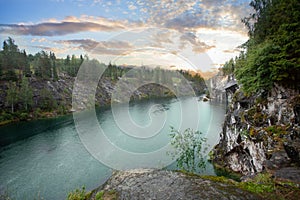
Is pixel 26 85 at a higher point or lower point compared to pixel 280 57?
lower

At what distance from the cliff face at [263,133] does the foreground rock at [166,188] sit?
16.0ft

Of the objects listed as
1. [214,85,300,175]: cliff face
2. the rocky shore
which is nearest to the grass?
the rocky shore

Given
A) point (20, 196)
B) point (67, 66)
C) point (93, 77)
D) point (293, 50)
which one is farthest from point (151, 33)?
point (67, 66)

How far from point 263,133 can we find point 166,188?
1023 centimetres

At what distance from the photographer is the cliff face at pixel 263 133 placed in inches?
406

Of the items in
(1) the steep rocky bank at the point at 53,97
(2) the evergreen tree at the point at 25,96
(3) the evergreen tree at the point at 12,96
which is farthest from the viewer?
(2) the evergreen tree at the point at 25,96

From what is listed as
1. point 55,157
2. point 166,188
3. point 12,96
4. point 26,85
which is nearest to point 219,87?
point 26,85

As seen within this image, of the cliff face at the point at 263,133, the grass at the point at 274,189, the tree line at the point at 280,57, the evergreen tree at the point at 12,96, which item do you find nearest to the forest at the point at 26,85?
the evergreen tree at the point at 12,96

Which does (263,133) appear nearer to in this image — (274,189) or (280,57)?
Answer: (280,57)

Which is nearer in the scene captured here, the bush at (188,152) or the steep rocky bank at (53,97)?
the bush at (188,152)

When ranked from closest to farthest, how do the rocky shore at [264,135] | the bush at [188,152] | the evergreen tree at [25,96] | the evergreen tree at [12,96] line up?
1. the rocky shore at [264,135]
2. the bush at [188,152]
3. the evergreen tree at [12,96]
4. the evergreen tree at [25,96]

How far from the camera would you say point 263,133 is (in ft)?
42.6

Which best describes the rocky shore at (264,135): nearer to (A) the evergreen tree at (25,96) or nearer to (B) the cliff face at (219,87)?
(A) the evergreen tree at (25,96)

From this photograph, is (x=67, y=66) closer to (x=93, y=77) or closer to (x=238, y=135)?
(x=93, y=77)
